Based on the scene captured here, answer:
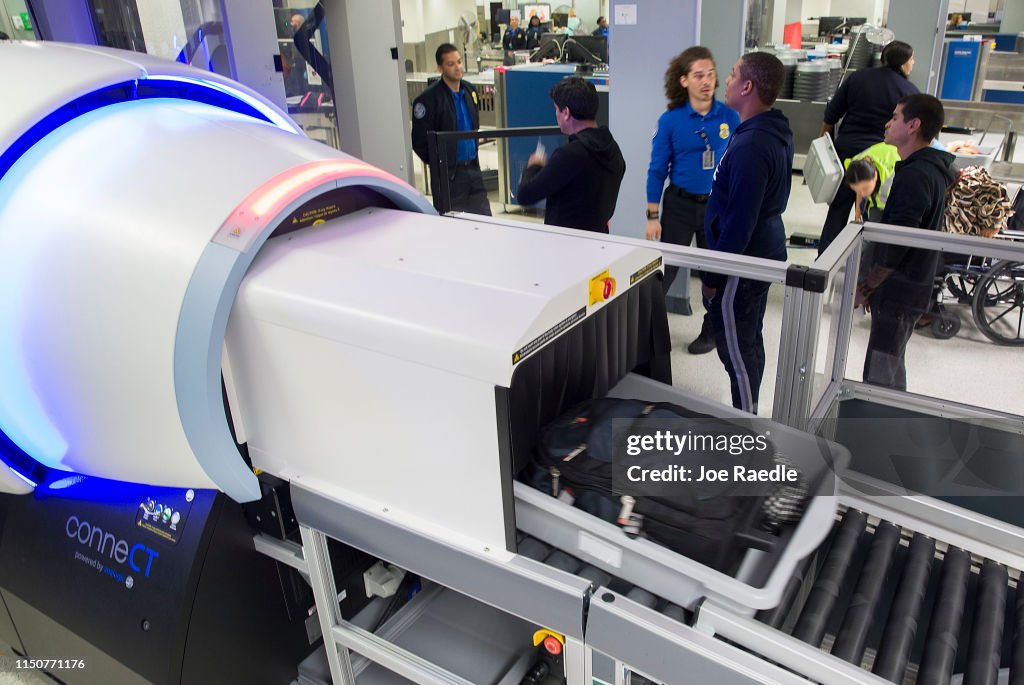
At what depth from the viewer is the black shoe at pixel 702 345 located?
14.6 feet

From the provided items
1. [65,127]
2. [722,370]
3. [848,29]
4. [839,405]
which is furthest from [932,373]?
[848,29]

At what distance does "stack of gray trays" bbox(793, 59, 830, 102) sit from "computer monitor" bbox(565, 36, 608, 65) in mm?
2377

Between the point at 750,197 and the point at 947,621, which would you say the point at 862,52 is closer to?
the point at 750,197

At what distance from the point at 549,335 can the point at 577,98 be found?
2.16m

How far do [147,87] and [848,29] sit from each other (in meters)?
12.5

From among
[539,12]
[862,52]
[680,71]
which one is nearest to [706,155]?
[680,71]

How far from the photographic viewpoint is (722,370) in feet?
14.0

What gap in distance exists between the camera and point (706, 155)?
13.6ft

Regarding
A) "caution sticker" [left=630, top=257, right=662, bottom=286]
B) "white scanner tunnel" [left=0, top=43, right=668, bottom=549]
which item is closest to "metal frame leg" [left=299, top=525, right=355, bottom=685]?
"white scanner tunnel" [left=0, top=43, right=668, bottom=549]

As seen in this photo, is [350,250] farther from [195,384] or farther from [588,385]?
[588,385]

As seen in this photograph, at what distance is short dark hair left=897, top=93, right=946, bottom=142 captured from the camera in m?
3.17

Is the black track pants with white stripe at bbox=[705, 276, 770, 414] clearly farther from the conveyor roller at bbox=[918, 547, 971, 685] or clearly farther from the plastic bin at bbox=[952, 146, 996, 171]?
the plastic bin at bbox=[952, 146, 996, 171]

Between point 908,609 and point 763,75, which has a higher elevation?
point 763,75

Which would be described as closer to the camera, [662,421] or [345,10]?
[662,421]
